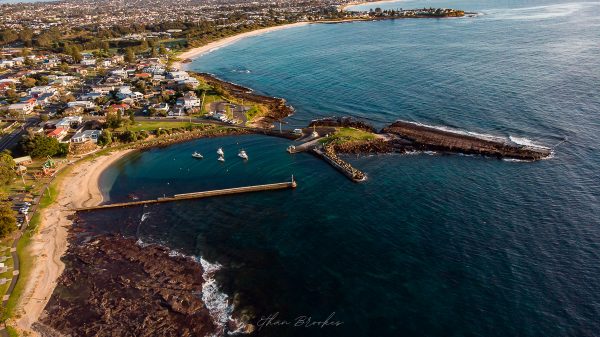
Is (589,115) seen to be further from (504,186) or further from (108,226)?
(108,226)

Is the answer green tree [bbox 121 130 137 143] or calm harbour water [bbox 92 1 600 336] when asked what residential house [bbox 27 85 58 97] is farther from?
calm harbour water [bbox 92 1 600 336]

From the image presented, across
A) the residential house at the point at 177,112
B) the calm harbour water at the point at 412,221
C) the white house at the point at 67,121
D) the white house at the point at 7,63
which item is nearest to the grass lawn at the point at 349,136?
the calm harbour water at the point at 412,221

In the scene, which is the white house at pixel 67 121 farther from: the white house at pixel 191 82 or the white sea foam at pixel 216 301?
the white sea foam at pixel 216 301

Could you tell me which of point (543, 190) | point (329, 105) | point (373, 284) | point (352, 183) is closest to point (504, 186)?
point (543, 190)

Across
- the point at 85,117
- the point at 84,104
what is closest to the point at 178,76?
the point at 84,104
